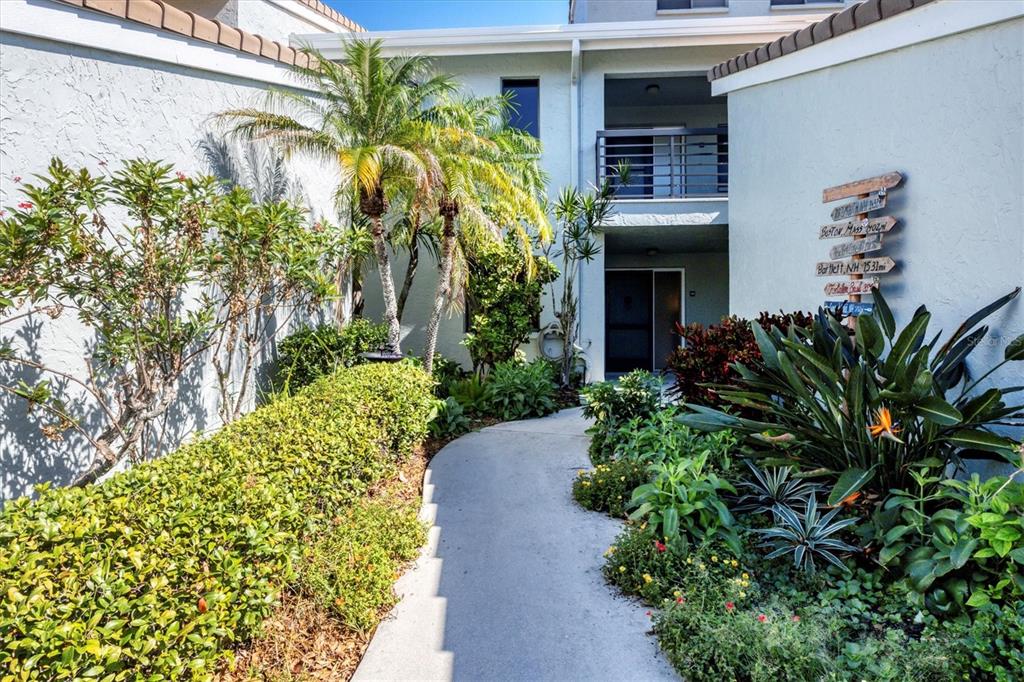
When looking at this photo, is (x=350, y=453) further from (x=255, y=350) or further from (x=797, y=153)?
(x=797, y=153)

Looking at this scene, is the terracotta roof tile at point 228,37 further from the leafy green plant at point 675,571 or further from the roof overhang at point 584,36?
the leafy green plant at point 675,571

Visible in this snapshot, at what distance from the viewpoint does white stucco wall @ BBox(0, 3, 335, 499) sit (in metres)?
4.16

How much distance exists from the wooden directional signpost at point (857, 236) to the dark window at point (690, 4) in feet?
31.2

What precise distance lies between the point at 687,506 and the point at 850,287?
10.4ft

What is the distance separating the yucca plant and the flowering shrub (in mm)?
823

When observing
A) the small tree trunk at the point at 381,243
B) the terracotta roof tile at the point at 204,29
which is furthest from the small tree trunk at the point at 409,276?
the terracotta roof tile at the point at 204,29

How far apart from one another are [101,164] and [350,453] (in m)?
3.40

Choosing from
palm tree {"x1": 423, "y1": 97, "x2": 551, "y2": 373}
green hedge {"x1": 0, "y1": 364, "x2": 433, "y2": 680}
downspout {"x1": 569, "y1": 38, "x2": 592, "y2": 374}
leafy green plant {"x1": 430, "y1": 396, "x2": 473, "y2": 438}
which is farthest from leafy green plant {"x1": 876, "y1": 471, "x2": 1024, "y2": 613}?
downspout {"x1": 569, "y1": 38, "x2": 592, "y2": 374}

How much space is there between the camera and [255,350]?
6.22 metres

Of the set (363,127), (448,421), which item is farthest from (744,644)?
(363,127)

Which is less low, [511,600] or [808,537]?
[808,537]

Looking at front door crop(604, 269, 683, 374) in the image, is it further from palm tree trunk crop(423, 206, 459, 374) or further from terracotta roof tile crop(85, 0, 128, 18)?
terracotta roof tile crop(85, 0, 128, 18)

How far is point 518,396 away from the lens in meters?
8.91

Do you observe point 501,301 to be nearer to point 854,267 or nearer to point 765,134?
point 765,134
